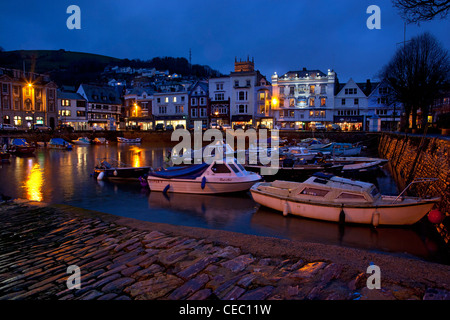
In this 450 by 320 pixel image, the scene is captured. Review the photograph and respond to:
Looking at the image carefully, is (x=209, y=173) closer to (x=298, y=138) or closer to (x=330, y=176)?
(x=330, y=176)

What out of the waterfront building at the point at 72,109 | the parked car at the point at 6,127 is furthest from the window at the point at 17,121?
the waterfront building at the point at 72,109

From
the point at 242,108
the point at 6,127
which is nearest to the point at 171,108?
the point at 242,108

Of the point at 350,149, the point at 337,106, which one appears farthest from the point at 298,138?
the point at 350,149

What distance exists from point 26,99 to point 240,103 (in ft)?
177

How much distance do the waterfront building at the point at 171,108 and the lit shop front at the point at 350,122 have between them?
127ft

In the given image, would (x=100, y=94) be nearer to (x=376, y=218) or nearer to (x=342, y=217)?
(x=342, y=217)

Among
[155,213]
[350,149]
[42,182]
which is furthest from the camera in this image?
[350,149]

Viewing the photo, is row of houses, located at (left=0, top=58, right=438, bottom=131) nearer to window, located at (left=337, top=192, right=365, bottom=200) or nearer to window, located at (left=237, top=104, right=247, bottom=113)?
window, located at (left=237, top=104, right=247, bottom=113)

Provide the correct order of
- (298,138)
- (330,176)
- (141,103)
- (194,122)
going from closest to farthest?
(330,176) < (298,138) < (194,122) < (141,103)

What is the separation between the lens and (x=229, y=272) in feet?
24.1

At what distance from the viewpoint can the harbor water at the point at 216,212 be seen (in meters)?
12.6

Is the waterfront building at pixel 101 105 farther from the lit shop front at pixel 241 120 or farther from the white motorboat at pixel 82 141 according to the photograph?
the lit shop front at pixel 241 120

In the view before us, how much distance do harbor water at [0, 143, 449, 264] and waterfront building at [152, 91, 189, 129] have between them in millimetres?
57011
